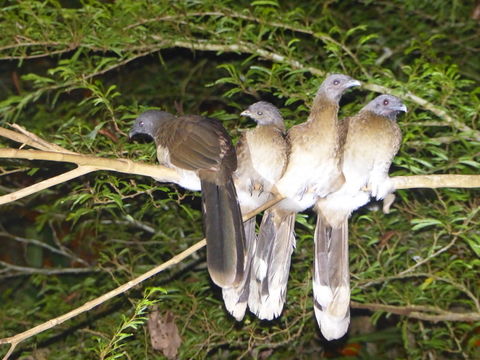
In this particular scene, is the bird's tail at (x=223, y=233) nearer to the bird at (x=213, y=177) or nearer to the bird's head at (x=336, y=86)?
the bird at (x=213, y=177)

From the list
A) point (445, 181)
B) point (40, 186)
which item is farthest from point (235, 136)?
point (40, 186)

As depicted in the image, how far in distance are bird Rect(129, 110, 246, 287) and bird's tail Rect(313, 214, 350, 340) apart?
1.87 feet

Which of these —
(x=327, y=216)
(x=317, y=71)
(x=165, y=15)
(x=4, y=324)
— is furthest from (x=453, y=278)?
(x=4, y=324)

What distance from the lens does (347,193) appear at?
10.8 feet

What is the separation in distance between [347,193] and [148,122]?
0.90 meters

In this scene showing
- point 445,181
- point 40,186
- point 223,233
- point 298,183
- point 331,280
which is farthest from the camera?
point 331,280

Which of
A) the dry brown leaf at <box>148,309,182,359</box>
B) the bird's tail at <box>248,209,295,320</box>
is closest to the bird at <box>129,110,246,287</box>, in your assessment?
the bird's tail at <box>248,209,295,320</box>

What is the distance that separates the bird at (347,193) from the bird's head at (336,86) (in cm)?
13

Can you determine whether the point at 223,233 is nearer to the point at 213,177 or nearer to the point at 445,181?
the point at 213,177

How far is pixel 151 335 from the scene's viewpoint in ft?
13.3

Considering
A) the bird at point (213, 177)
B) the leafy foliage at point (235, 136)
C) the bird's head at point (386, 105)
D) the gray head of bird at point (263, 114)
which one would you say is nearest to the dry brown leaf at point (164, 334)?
the leafy foliage at point (235, 136)

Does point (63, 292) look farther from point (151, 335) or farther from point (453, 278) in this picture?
point (453, 278)

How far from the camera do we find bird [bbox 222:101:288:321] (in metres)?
3.21

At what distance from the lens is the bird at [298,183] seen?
3.11 meters
